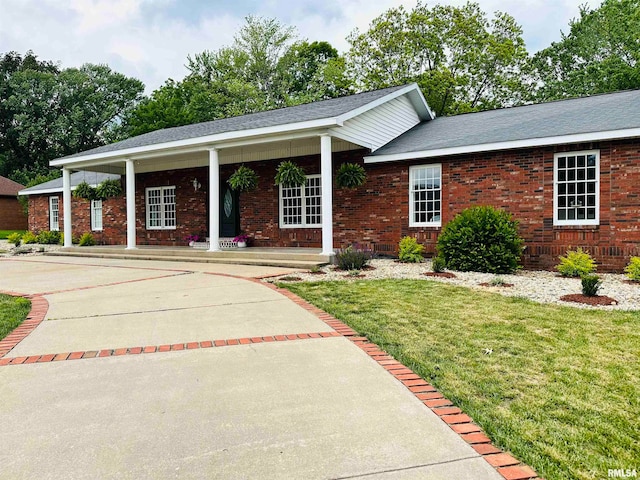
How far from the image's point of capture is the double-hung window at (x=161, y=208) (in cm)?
1742

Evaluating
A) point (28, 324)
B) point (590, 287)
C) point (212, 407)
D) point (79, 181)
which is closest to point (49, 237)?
point (79, 181)

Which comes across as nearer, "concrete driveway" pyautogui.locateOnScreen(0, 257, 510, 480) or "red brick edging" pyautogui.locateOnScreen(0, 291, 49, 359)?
"concrete driveway" pyautogui.locateOnScreen(0, 257, 510, 480)

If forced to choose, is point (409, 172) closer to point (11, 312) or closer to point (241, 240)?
point (241, 240)

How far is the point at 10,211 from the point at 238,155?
25.5m

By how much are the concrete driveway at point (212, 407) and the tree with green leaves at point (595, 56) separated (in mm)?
28717

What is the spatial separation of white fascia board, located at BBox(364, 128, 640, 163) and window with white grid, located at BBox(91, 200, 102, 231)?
43.3ft

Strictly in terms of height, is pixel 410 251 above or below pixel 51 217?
below

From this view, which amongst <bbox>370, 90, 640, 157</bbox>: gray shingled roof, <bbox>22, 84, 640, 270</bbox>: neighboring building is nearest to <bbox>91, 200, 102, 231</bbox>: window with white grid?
<bbox>22, 84, 640, 270</bbox>: neighboring building

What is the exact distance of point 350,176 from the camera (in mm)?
12016

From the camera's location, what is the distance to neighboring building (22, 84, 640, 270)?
963cm

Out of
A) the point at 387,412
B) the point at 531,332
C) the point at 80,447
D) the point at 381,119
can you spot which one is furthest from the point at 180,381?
the point at 381,119

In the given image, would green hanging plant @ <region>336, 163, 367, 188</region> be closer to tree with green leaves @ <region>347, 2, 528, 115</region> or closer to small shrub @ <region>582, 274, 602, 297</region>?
small shrub @ <region>582, 274, 602, 297</region>

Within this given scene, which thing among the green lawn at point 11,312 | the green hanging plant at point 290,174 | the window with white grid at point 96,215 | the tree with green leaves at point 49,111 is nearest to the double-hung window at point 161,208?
the window with white grid at point 96,215

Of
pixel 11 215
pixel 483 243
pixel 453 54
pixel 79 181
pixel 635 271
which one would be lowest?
pixel 635 271
